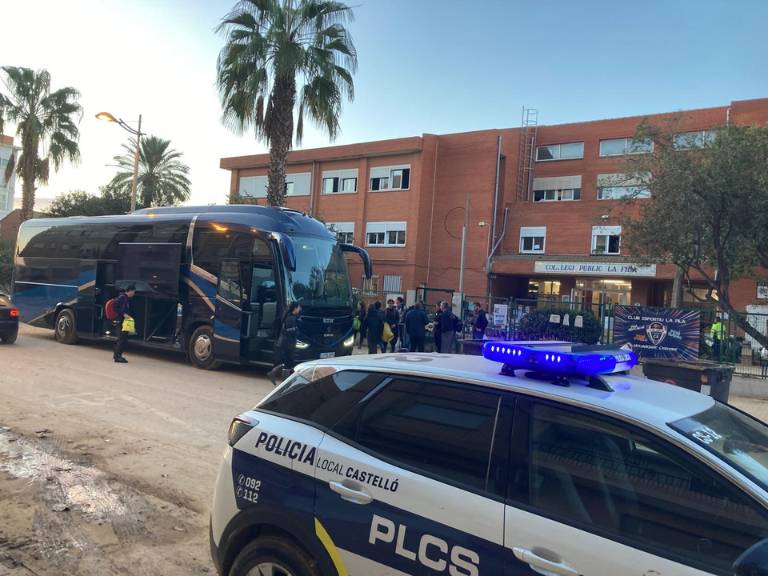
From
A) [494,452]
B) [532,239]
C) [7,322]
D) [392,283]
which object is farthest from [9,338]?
[532,239]

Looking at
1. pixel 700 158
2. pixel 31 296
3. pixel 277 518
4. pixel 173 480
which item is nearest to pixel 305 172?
pixel 31 296

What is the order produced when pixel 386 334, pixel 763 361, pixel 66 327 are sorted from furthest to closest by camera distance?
1. pixel 66 327
2. pixel 386 334
3. pixel 763 361

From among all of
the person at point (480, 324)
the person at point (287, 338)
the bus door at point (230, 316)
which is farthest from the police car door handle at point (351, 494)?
the person at point (480, 324)

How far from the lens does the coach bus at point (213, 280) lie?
1164cm

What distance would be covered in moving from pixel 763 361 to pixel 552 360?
13.7 metres

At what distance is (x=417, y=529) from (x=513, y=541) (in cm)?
40

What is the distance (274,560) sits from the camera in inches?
107

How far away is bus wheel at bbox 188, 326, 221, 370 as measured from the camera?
1232 centimetres

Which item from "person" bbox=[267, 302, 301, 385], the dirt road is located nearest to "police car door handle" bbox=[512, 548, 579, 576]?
the dirt road

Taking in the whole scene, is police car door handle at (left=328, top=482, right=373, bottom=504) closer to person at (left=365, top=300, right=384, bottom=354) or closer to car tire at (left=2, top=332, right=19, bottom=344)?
person at (left=365, top=300, right=384, bottom=354)

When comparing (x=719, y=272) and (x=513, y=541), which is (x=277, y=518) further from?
(x=719, y=272)

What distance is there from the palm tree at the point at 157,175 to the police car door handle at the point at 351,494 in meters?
39.5

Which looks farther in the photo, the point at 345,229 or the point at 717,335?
the point at 345,229

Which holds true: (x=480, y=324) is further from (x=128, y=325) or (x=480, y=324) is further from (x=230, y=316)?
(x=128, y=325)
